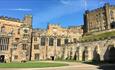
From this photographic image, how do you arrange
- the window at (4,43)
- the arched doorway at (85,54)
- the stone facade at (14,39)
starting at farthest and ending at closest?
the stone facade at (14,39) → the window at (4,43) → the arched doorway at (85,54)

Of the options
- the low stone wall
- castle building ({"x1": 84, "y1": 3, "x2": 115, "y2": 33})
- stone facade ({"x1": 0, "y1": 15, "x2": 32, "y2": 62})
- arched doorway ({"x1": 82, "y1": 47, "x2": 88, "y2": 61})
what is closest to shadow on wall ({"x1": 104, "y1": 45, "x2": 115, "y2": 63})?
the low stone wall

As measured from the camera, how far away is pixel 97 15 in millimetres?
85688

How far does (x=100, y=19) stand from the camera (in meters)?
84.0

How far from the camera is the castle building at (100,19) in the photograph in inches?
3201

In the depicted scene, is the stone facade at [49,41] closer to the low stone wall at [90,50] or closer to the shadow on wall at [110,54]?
the low stone wall at [90,50]

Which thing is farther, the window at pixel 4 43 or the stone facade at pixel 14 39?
the stone facade at pixel 14 39

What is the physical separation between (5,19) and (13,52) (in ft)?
37.1

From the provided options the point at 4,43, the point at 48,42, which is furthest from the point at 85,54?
the point at 4,43

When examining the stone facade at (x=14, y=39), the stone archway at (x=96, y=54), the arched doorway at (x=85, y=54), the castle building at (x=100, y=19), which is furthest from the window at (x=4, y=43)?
the castle building at (x=100, y=19)

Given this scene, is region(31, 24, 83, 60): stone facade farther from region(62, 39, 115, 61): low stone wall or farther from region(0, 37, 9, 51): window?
region(0, 37, 9, 51): window

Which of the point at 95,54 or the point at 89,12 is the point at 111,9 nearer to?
the point at 89,12

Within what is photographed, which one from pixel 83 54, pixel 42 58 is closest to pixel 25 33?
pixel 42 58

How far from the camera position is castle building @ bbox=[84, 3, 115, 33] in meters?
81.3

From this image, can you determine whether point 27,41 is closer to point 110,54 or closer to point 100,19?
point 100,19
